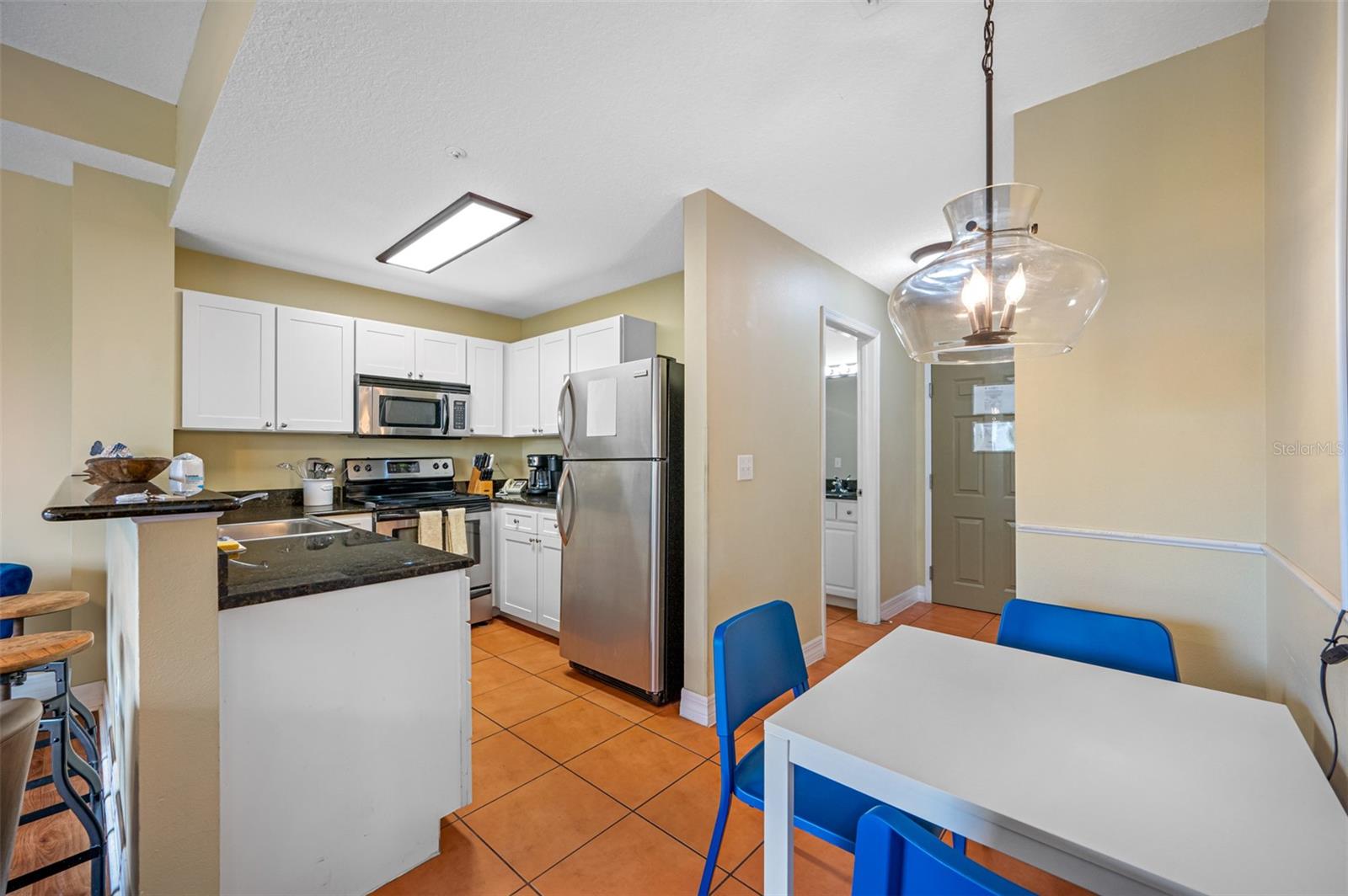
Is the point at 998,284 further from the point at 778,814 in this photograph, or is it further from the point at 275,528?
the point at 275,528

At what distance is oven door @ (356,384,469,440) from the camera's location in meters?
3.71

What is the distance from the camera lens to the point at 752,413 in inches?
111

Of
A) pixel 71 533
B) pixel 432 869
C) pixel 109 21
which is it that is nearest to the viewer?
pixel 432 869

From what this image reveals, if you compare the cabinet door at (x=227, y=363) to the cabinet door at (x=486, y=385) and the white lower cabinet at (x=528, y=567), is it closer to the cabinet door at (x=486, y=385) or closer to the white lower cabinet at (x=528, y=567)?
the cabinet door at (x=486, y=385)

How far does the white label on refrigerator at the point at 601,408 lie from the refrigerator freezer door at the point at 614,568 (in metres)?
0.18

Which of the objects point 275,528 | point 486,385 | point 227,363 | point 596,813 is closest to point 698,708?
point 596,813

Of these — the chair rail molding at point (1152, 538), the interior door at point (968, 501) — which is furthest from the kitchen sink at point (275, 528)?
the interior door at point (968, 501)

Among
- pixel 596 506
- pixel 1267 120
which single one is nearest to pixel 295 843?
pixel 596 506

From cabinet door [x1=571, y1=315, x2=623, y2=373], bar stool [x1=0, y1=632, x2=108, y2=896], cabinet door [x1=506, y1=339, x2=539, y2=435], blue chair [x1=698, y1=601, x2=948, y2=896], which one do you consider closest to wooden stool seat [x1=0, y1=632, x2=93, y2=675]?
bar stool [x1=0, y1=632, x2=108, y2=896]

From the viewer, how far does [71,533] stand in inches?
103

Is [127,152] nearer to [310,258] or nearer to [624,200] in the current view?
[310,258]

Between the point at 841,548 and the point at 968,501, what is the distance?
102 centimetres

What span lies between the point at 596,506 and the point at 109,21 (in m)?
2.69

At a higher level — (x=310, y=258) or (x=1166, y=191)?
(x=310, y=258)
